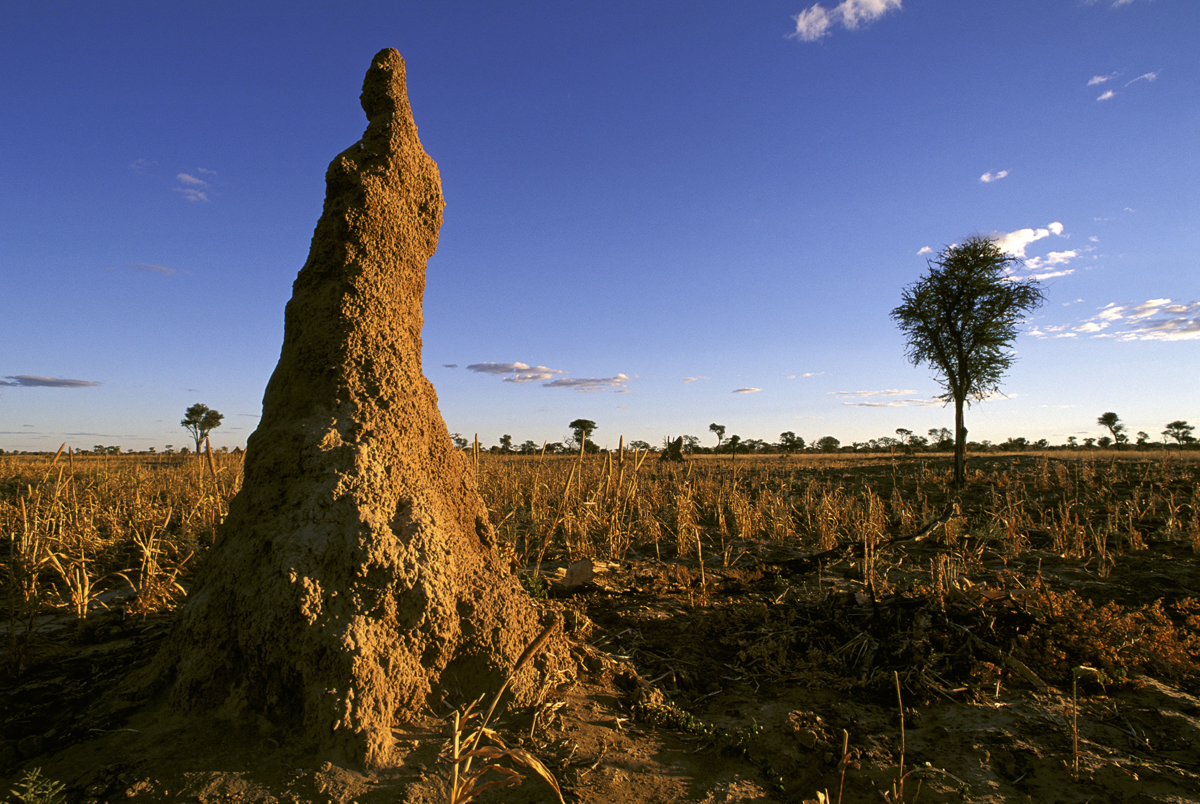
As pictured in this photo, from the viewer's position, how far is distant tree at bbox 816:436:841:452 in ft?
139

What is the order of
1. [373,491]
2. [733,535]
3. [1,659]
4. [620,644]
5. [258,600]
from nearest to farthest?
[258,600] → [373,491] → [1,659] → [620,644] → [733,535]

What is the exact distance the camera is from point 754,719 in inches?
110

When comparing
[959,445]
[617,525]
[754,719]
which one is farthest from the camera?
[959,445]

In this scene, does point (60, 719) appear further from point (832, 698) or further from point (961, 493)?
point (961, 493)

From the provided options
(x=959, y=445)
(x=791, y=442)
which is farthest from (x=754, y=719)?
(x=791, y=442)

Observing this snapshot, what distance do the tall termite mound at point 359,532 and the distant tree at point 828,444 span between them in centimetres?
4284

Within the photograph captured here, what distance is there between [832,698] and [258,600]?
9.51ft

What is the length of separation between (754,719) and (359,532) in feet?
6.91

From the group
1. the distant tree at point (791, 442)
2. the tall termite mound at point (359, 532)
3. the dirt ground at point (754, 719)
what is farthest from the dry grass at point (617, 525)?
the distant tree at point (791, 442)

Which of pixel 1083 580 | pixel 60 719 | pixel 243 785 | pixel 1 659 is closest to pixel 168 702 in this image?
pixel 60 719

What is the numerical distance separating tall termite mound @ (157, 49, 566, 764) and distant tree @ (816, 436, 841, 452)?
42.8 meters

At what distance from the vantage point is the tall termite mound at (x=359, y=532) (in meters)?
2.26

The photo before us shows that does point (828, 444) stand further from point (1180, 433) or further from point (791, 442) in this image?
point (1180, 433)

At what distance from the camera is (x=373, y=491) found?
2545mm
